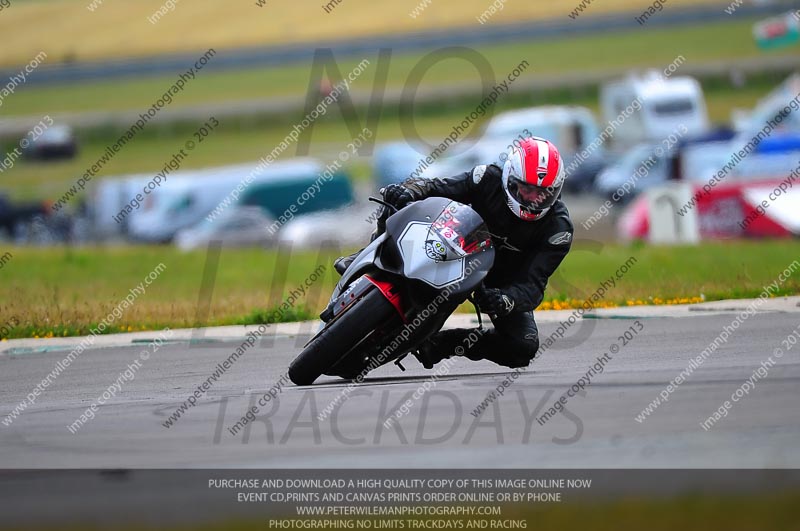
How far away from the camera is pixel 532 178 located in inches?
317

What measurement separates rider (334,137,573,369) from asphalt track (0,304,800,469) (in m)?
0.25

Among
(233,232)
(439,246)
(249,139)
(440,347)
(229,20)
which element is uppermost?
(439,246)

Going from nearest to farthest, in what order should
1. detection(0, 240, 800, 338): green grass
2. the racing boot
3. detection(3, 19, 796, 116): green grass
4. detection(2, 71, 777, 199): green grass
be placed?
the racing boot → detection(0, 240, 800, 338): green grass → detection(2, 71, 777, 199): green grass → detection(3, 19, 796, 116): green grass

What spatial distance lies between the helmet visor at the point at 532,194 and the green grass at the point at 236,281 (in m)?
5.32

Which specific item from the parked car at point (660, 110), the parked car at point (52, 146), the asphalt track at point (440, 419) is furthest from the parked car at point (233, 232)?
the asphalt track at point (440, 419)

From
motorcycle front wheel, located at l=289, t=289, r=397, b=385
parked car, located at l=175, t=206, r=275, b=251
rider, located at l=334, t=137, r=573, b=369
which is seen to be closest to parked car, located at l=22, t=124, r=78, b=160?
parked car, located at l=175, t=206, r=275, b=251

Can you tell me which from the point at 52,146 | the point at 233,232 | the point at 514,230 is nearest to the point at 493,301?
the point at 514,230

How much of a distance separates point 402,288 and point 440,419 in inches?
50.8

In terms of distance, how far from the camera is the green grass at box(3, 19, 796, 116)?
2008 inches

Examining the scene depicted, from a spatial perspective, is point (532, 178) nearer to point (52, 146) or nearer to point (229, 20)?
point (52, 146)

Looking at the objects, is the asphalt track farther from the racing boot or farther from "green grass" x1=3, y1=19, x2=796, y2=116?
"green grass" x1=3, y1=19, x2=796, y2=116

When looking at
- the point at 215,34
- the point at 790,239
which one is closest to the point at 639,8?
the point at 215,34

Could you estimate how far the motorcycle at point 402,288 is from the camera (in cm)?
757

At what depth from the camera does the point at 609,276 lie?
668 inches
